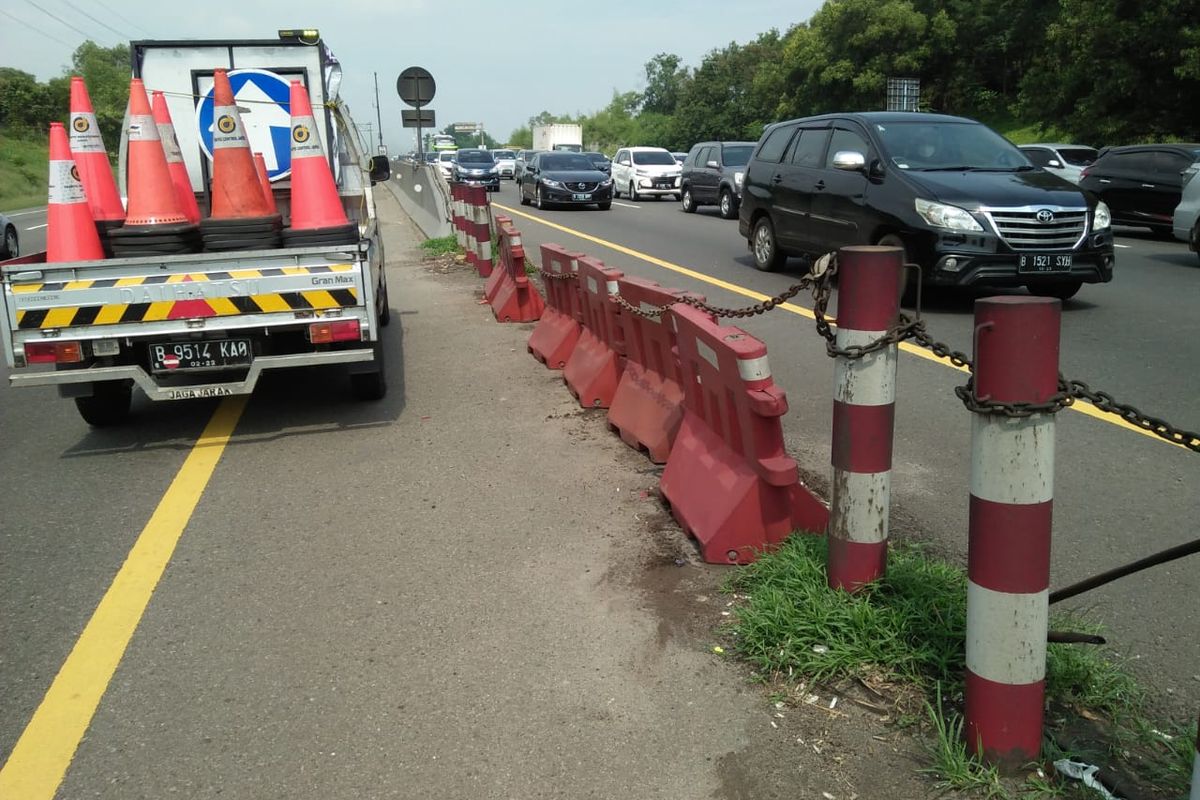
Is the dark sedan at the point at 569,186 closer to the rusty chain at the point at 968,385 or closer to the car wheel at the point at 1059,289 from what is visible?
the car wheel at the point at 1059,289

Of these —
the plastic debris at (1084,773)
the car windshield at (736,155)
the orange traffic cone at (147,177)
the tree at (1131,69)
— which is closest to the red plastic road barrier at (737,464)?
the plastic debris at (1084,773)

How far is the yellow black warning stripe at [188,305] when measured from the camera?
6.10m

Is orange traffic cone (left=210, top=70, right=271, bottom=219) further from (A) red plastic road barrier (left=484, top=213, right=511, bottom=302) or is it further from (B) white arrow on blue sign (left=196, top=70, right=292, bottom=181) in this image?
(A) red plastic road barrier (left=484, top=213, right=511, bottom=302)

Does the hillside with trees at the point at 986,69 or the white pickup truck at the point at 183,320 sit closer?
the white pickup truck at the point at 183,320

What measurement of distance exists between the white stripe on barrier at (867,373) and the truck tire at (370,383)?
4.32 metres

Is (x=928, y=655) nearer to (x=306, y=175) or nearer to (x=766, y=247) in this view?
(x=306, y=175)

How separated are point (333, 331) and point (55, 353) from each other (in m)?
1.60

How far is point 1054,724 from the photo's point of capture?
121 inches

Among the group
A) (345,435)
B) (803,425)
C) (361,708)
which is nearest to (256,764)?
(361,708)

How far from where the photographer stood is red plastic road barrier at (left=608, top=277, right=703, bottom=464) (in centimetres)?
560

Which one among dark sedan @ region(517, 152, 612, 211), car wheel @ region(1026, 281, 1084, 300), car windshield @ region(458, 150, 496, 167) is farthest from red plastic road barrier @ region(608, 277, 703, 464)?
car windshield @ region(458, 150, 496, 167)

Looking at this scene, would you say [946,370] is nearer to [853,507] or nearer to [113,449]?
[853,507]

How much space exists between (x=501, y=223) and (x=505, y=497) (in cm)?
594

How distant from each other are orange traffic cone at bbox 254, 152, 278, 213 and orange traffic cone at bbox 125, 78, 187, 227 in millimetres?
730
